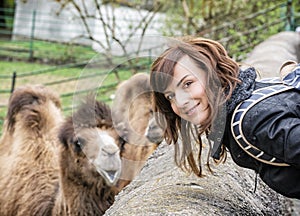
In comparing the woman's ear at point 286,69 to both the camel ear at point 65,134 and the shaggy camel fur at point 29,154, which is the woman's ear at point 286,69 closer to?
the camel ear at point 65,134

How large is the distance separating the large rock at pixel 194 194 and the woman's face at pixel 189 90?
0.39m

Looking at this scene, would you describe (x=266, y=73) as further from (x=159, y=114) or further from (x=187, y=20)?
(x=187, y=20)

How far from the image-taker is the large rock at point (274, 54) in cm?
690

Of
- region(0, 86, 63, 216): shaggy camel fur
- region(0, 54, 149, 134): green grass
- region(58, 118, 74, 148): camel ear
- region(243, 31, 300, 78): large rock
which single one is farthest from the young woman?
region(0, 54, 149, 134): green grass

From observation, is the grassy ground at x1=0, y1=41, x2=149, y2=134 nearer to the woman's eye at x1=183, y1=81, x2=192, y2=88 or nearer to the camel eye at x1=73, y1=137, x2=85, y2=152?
the camel eye at x1=73, y1=137, x2=85, y2=152

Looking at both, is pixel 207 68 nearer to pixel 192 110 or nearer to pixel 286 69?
pixel 192 110

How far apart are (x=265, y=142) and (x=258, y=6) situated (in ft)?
35.9

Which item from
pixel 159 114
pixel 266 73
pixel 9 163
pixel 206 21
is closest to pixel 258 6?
pixel 206 21

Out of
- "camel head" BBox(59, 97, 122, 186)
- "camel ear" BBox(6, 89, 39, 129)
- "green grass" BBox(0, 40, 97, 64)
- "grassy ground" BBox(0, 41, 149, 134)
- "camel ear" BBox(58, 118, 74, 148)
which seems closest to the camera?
"camel head" BBox(59, 97, 122, 186)

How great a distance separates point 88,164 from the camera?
5.28 meters

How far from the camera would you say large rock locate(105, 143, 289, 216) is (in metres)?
2.96

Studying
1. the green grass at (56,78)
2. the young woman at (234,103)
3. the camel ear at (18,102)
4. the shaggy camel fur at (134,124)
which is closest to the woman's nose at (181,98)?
the young woman at (234,103)

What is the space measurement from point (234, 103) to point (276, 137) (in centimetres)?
28

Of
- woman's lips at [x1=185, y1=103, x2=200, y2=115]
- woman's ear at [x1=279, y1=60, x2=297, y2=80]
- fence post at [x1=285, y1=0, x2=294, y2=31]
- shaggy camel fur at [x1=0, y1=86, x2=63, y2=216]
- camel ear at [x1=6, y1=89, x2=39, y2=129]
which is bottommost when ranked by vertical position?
fence post at [x1=285, y1=0, x2=294, y2=31]
